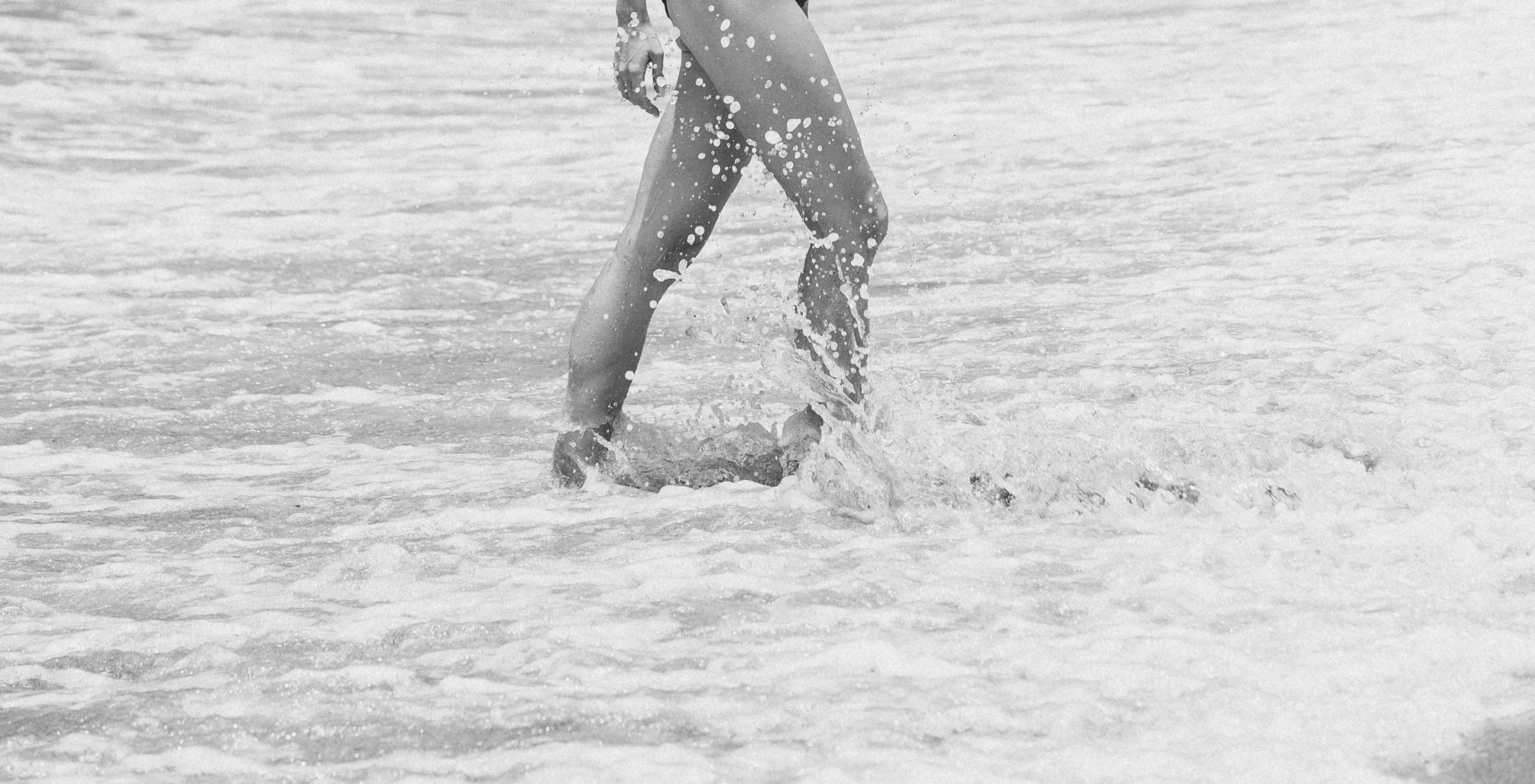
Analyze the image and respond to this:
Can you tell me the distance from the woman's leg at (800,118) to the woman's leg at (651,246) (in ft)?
0.31

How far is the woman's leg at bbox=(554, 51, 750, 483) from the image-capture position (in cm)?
355

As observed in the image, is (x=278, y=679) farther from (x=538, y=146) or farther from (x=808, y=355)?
(x=538, y=146)

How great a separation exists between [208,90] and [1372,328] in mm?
7880

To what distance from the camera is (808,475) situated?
356 centimetres

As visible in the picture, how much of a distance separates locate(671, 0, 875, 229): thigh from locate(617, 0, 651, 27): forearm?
19 cm

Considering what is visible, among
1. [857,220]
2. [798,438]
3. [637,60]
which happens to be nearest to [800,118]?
[857,220]

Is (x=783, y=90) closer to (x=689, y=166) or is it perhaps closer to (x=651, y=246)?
(x=689, y=166)

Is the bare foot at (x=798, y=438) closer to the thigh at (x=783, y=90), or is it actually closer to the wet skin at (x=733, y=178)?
the wet skin at (x=733, y=178)

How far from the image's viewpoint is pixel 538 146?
8.74 metres

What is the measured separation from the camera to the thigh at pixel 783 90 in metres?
3.34

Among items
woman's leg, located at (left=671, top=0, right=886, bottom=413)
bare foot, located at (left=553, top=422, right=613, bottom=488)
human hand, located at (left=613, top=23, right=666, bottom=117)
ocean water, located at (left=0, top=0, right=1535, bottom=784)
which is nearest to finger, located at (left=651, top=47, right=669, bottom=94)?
human hand, located at (left=613, top=23, right=666, bottom=117)

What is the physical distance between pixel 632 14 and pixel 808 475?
0.96 meters

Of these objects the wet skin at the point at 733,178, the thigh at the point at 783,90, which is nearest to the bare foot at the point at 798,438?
the wet skin at the point at 733,178

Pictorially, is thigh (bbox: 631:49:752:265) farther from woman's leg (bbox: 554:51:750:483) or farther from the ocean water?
the ocean water
